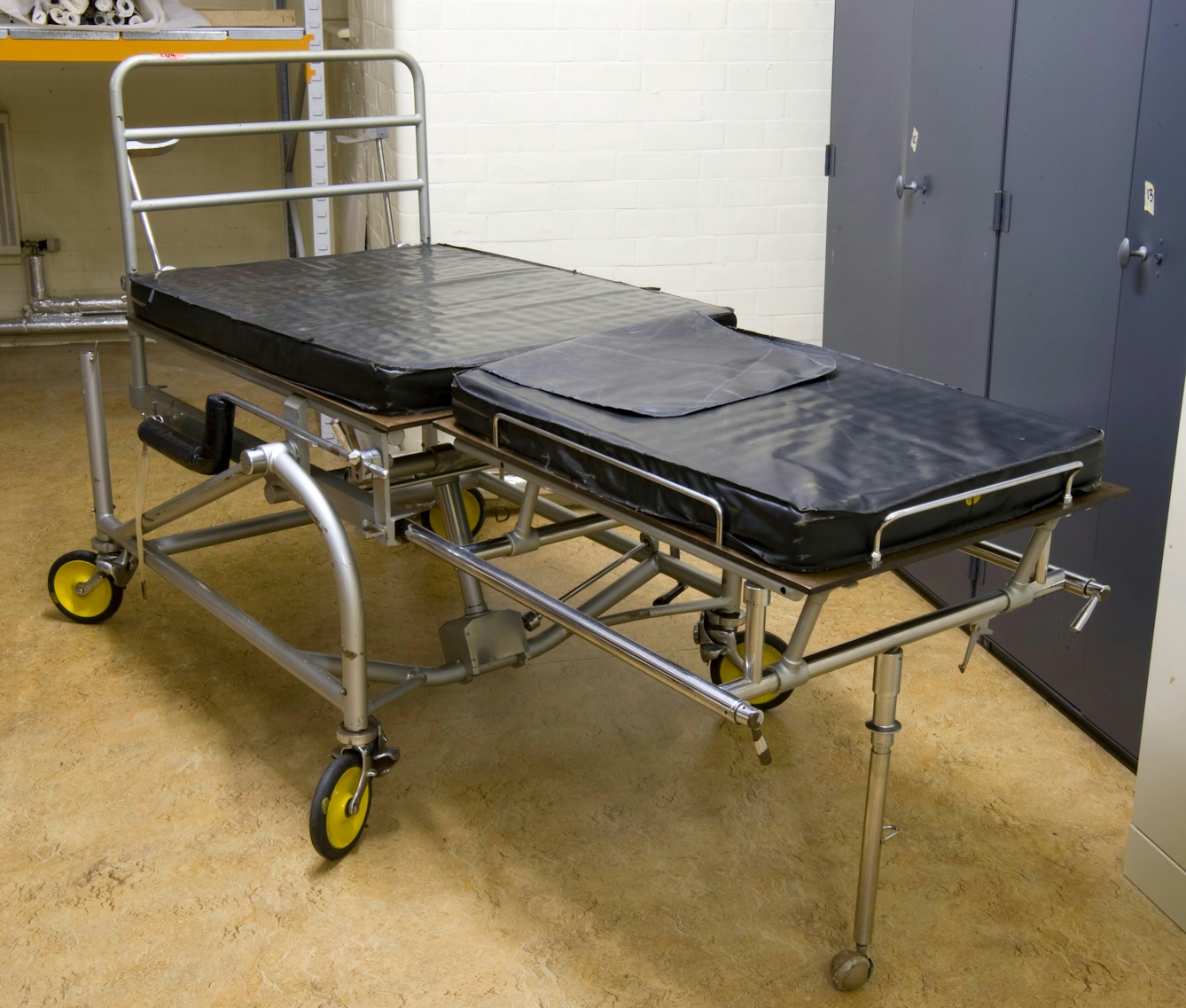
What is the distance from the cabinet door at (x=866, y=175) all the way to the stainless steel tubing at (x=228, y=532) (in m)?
1.58

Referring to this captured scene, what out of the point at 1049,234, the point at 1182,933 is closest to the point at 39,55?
the point at 1049,234

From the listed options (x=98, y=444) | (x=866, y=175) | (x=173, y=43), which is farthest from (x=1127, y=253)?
Result: (x=173, y=43)

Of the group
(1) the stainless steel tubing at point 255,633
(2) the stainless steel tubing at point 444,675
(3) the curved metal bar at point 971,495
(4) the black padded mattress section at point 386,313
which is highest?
(4) the black padded mattress section at point 386,313

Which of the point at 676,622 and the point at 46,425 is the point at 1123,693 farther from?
the point at 46,425

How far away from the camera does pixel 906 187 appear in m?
3.06

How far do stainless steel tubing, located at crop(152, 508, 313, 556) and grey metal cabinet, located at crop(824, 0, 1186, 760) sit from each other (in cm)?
156

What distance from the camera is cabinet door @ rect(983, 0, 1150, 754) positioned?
7.42 feet

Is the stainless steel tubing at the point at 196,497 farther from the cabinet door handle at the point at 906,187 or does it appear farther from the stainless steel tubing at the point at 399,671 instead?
the cabinet door handle at the point at 906,187

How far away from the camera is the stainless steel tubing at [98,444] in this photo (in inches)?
106

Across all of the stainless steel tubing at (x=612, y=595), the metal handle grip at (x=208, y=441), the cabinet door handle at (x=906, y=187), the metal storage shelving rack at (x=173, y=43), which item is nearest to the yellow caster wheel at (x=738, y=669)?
the stainless steel tubing at (x=612, y=595)

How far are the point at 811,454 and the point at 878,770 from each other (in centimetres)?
45

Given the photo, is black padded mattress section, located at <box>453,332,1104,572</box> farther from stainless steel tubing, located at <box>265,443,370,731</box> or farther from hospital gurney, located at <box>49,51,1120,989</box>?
stainless steel tubing, located at <box>265,443,370,731</box>

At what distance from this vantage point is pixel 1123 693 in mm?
2354

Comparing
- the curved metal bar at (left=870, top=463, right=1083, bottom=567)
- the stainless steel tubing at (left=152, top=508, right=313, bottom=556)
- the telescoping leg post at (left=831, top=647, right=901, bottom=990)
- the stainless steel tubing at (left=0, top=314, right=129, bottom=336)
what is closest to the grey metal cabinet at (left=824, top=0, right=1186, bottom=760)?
the curved metal bar at (left=870, top=463, right=1083, bottom=567)
